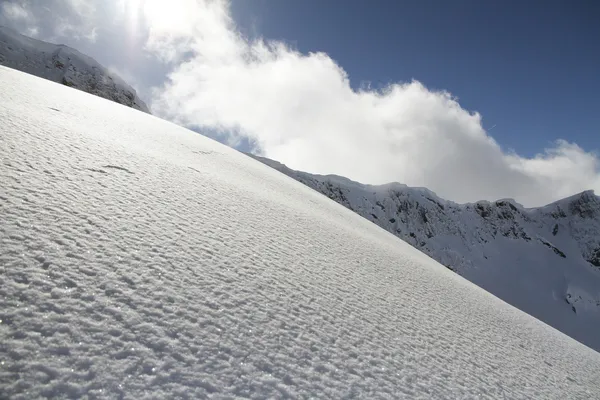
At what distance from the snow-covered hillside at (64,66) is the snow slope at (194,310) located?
12452 cm

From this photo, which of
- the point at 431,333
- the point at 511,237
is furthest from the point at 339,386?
the point at 511,237

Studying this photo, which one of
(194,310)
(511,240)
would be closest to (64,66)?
(194,310)

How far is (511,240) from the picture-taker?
129 m

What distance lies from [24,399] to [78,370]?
101mm

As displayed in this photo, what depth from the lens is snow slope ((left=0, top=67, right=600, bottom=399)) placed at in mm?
791

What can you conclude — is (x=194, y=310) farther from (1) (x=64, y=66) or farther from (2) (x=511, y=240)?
(2) (x=511, y=240)

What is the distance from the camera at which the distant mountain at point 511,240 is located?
10450 centimetres

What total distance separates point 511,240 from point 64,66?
18340cm

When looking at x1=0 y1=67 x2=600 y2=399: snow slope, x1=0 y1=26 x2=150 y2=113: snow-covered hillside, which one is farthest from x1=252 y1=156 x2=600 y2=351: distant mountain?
x1=0 y1=67 x2=600 y2=399: snow slope

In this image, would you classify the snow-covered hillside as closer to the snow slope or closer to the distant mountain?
the distant mountain

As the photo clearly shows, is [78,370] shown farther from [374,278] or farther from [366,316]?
[374,278]

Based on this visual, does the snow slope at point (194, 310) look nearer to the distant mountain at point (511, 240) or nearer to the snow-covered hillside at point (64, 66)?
the distant mountain at point (511, 240)

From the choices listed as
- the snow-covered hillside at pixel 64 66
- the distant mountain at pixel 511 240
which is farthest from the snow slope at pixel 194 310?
the snow-covered hillside at pixel 64 66

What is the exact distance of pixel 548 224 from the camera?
138 metres
